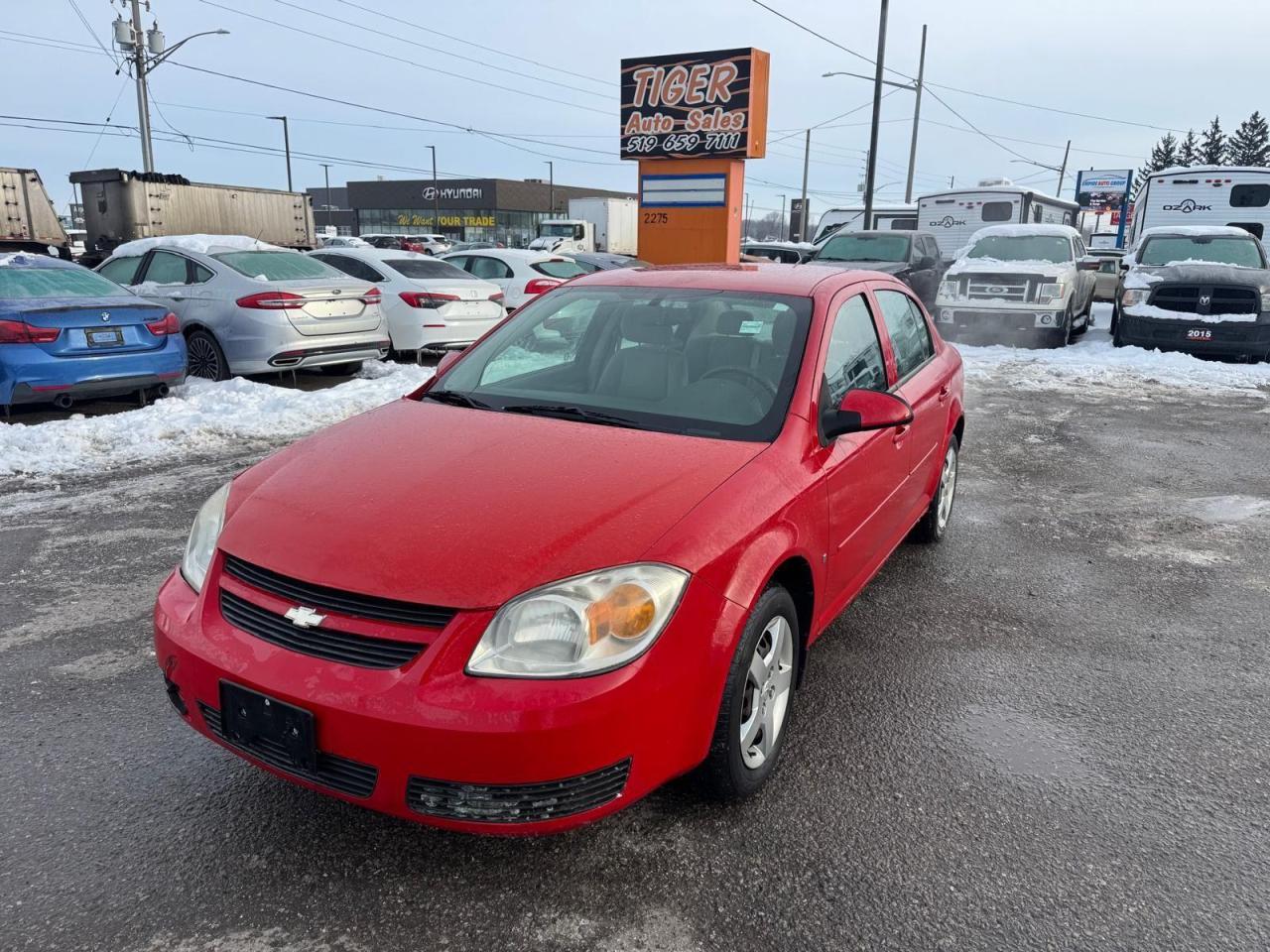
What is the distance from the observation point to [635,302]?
3699 mm

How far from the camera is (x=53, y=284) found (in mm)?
7820

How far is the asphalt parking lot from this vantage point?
224cm

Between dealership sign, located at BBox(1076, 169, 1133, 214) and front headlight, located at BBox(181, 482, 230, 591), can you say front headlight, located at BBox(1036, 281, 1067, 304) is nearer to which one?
front headlight, located at BBox(181, 482, 230, 591)

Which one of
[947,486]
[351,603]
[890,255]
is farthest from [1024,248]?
[351,603]

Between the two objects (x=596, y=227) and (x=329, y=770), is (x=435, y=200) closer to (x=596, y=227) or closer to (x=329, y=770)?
(x=596, y=227)

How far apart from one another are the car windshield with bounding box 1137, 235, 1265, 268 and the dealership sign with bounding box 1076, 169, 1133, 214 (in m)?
48.0

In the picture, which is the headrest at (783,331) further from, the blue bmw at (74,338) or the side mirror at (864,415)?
the blue bmw at (74,338)

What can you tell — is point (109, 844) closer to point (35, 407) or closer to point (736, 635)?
point (736, 635)

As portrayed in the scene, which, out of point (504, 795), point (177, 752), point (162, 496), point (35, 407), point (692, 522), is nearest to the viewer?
point (504, 795)

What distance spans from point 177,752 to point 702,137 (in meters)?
15.2

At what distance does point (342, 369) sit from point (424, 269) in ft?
5.64

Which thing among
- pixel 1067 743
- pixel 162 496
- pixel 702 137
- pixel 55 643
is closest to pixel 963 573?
pixel 1067 743

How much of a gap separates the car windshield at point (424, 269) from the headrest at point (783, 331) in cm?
862

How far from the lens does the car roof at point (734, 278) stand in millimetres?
3621
